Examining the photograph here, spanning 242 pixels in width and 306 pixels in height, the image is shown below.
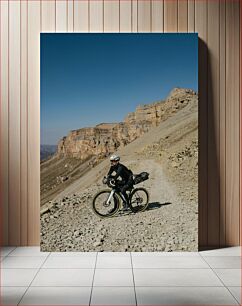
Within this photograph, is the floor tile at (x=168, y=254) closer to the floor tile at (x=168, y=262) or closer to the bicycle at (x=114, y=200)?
the floor tile at (x=168, y=262)

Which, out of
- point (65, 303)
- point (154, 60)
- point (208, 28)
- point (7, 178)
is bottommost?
point (65, 303)

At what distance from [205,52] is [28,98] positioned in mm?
1773

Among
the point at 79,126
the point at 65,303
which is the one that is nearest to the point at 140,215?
the point at 79,126

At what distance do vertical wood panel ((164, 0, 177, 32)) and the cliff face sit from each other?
2.02 ft

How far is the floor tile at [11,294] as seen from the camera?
10.8 ft

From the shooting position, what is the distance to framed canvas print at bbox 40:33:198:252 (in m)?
4.77

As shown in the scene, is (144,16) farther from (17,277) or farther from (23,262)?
(17,277)

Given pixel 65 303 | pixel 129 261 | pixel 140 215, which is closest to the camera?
pixel 65 303

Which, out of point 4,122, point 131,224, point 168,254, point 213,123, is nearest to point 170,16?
point 213,123

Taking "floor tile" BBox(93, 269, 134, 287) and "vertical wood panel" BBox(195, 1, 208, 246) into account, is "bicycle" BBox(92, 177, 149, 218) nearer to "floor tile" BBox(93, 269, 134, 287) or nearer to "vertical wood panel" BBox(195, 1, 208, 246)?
"vertical wood panel" BBox(195, 1, 208, 246)

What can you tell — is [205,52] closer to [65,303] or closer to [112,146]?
[112,146]

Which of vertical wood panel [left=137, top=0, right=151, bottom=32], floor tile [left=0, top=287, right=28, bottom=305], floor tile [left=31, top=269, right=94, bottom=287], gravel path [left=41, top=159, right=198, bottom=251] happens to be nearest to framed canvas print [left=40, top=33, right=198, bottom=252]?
gravel path [left=41, top=159, right=198, bottom=251]

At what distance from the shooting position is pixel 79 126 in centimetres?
Answer: 482

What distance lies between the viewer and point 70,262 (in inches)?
170
